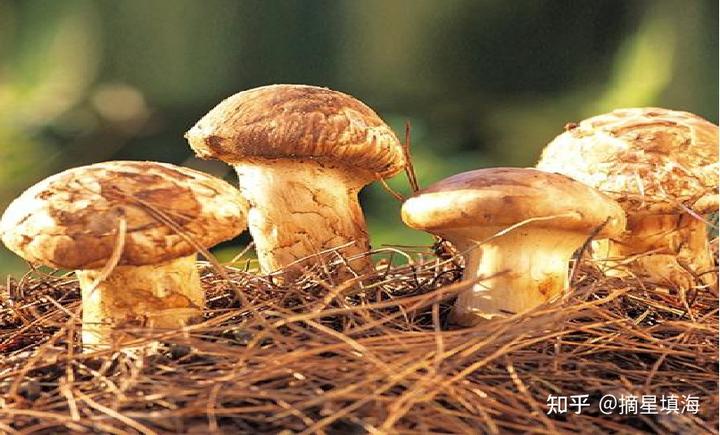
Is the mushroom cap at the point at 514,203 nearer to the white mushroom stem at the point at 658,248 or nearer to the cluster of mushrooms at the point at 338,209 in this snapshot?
the cluster of mushrooms at the point at 338,209

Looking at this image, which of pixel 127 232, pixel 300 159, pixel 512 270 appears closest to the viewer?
pixel 127 232

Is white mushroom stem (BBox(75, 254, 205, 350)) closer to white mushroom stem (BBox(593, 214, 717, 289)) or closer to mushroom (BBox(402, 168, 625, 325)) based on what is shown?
mushroom (BBox(402, 168, 625, 325))

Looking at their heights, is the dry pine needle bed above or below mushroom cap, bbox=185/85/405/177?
below

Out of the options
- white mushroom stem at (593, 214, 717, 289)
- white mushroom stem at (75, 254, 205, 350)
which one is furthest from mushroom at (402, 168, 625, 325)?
white mushroom stem at (75, 254, 205, 350)

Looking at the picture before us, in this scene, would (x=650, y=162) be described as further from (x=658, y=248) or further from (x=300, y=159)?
(x=300, y=159)

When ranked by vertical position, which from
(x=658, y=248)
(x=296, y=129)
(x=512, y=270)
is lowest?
(x=658, y=248)

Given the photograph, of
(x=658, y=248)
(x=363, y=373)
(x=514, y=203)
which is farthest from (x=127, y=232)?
(x=658, y=248)

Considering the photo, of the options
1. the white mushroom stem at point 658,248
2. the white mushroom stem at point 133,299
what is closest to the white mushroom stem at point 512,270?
the white mushroom stem at point 658,248
